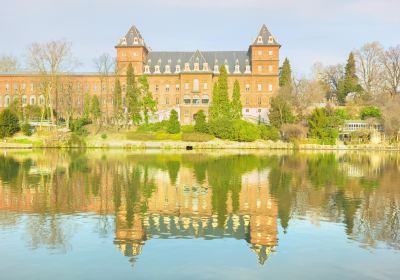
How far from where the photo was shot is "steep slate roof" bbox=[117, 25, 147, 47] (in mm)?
69688

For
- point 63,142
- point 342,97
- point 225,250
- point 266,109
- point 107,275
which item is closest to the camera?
point 107,275

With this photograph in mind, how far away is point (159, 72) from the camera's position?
71812 millimetres

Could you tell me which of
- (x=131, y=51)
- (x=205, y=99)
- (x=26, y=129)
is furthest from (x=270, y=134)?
(x=26, y=129)

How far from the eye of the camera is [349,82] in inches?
2901

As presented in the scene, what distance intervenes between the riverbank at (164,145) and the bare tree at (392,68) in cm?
1871

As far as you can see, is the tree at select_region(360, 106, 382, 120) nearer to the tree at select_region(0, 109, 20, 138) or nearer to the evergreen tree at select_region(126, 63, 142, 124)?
the evergreen tree at select_region(126, 63, 142, 124)

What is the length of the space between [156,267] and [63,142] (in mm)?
46980

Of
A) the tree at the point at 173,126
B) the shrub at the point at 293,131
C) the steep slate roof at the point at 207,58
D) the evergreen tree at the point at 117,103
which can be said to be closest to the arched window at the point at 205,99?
the steep slate roof at the point at 207,58

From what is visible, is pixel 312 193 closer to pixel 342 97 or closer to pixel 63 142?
pixel 63 142

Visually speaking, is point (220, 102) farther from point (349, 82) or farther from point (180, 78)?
point (349, 82)

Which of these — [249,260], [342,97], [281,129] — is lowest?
[249,260]

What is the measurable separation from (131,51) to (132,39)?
1949mm

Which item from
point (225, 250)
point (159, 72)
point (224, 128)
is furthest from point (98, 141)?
point (225, 250)

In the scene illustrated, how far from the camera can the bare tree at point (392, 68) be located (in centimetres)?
7131
